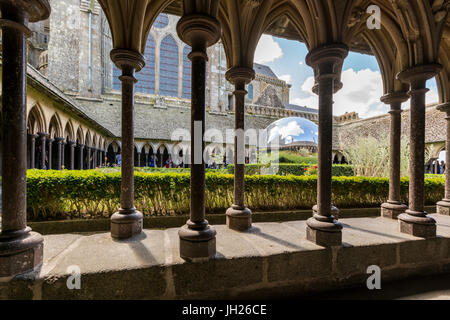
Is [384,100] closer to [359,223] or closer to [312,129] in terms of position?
[359,223]

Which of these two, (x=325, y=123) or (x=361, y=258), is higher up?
(x=325, y=123)

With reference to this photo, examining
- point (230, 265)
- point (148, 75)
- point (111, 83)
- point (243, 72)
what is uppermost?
point (148, 75)

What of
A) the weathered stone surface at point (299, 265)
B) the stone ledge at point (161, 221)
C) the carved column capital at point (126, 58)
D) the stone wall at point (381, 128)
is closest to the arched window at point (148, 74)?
the stone wall at point (381, 128)

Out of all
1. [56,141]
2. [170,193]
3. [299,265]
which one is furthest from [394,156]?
[56,141]

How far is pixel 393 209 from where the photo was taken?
354 cm

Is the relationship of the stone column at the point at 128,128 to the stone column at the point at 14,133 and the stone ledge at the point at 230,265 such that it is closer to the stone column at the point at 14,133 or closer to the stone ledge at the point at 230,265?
the stone ledge at the point at 230,265

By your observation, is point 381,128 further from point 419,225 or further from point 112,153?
point 112,153

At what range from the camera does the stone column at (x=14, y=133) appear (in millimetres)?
1779

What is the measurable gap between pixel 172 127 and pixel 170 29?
999cm

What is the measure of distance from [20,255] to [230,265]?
5.56 ft

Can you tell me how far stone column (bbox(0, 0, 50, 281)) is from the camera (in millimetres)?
1779

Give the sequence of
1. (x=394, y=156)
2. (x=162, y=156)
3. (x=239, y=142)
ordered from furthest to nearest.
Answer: (x=162, y=156) → (x=394, y=156) → (x=239, y=142)

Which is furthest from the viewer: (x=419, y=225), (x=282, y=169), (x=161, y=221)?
(x=282, y=169)

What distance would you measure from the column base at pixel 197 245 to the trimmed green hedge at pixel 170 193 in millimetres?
2921
